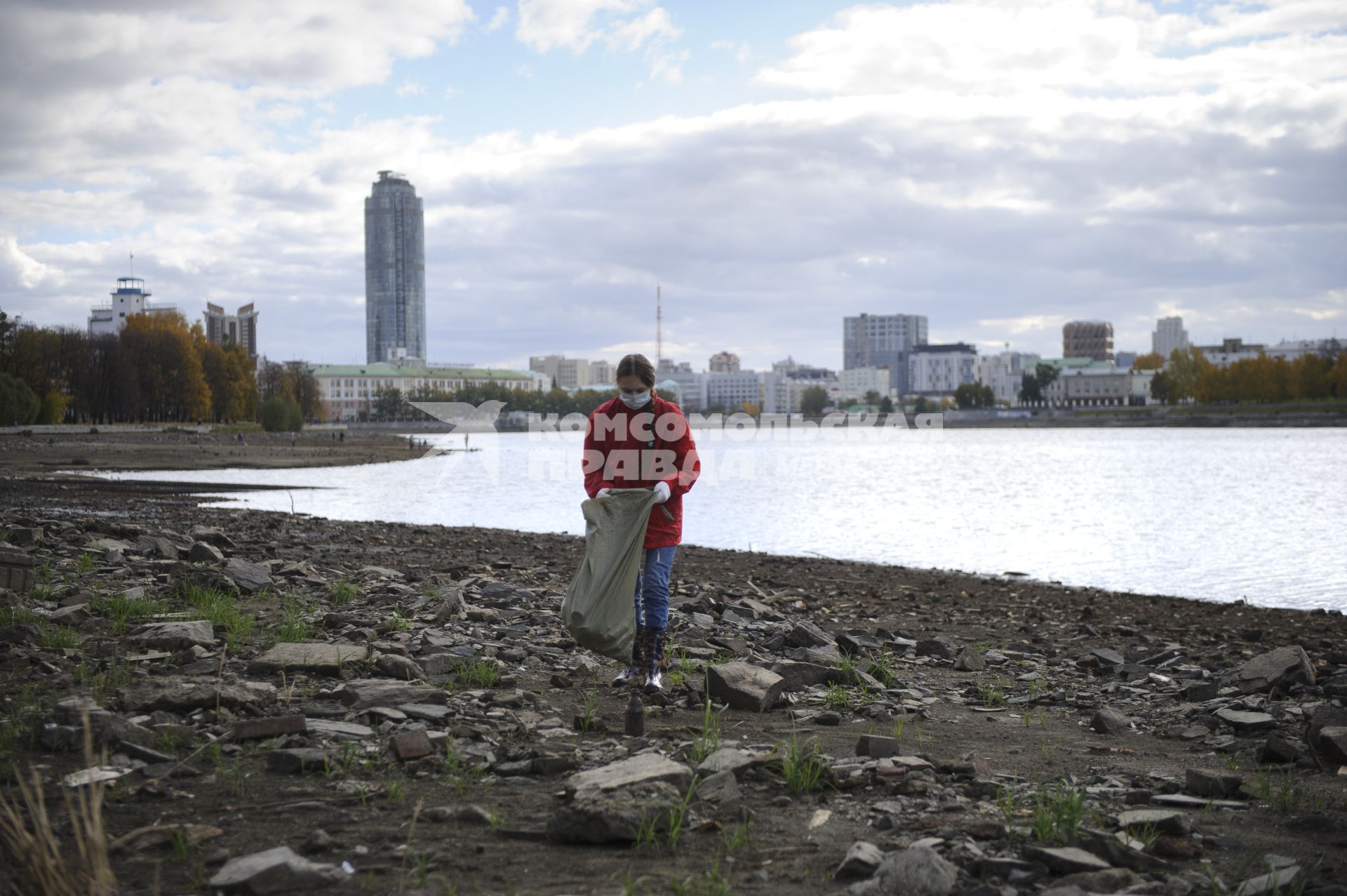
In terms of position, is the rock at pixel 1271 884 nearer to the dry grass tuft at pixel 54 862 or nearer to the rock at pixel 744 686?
the rock at pixel 744 686

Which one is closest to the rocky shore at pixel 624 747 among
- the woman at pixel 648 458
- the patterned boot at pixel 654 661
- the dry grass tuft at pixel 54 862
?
the patterned boot at pixel 654 661

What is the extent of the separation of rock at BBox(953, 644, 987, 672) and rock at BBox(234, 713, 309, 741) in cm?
688

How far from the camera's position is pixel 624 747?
6.35 m

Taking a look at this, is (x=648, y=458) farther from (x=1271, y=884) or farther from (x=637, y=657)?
(x=1271, y=884)

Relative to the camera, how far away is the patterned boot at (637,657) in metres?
7.66

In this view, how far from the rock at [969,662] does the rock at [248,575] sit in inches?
299

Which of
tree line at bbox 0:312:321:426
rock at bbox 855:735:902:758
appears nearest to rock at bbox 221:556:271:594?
rock at bbox 855:735:902:758

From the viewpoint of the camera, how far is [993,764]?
22.2ft

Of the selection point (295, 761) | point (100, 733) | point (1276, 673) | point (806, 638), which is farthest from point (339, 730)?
point (1276, 673)

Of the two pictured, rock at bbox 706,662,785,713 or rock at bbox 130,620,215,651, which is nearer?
rock at bbox 706,662,785,713

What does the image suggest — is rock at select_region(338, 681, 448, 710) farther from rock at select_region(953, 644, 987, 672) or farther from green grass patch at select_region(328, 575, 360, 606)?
rock at select_region(953, 644, 987, 672)

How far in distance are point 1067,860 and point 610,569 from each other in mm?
3446

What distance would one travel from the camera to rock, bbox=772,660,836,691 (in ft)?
28.7

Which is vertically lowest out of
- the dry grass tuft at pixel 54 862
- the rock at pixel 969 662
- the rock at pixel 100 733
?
the rock at pixel 969 662
